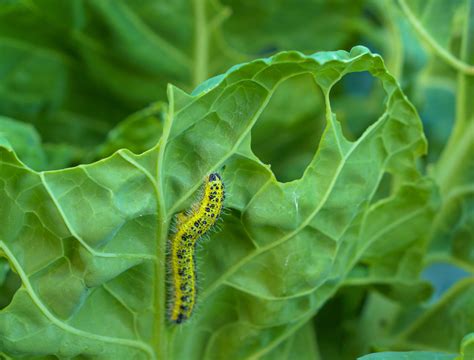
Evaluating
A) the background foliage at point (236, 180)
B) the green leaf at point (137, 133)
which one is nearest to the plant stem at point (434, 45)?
the background foliage at point (236, 180)

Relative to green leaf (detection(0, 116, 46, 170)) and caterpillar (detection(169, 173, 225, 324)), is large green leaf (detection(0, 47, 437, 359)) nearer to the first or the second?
caterpillar (detection(169, 173, 225, 324))

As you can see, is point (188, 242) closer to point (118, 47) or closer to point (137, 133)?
point (137, 133)

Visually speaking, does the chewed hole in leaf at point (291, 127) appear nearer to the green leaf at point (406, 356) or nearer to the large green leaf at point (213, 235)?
the large green leaf at point (213, 235)

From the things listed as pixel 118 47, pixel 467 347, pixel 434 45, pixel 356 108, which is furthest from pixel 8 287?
pixel 356 108

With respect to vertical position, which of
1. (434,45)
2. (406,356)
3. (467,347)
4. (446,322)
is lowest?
(446,322)

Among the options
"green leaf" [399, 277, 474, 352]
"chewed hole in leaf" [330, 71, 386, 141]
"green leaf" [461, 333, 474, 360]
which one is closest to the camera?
"green leaf" [461, 333, 474, 360]

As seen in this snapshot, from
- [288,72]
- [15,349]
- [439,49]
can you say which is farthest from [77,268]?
[439,49]

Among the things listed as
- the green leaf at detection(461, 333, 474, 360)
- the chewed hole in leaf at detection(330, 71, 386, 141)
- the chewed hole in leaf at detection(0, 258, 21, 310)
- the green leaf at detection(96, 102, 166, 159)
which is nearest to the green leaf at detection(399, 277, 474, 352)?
the green leaf at detection(461, 333, 474, 360)

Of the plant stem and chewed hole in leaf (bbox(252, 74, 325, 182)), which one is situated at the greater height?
the plant stem
